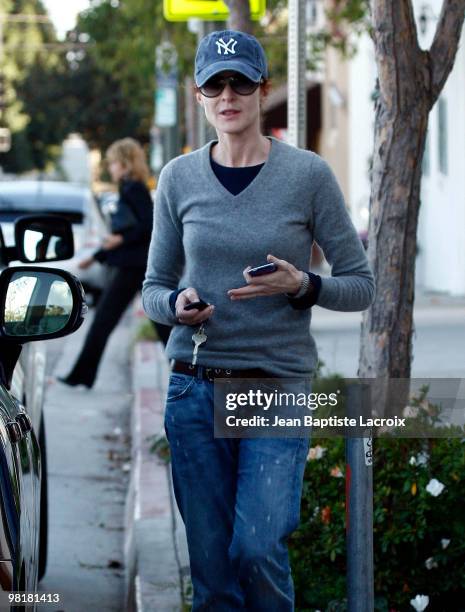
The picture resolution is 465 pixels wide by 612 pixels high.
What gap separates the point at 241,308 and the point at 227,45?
0.68 metres

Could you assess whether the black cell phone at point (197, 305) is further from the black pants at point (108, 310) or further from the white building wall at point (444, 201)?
the white building wall at point (444, 201)

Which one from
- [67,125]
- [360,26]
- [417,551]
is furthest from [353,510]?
[67,125]

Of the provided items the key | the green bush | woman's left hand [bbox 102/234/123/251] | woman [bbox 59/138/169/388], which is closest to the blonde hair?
woman [bbox 59/138/169/388]

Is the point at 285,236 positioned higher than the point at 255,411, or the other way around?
the point at 285,236

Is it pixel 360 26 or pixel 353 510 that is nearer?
pixel 353 510

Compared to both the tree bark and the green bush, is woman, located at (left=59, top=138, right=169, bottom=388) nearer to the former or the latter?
the tree bark

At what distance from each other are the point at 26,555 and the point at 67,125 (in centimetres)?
5907

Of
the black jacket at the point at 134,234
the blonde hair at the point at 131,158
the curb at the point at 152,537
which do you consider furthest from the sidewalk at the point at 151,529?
the blonde hair at the point at 131,158

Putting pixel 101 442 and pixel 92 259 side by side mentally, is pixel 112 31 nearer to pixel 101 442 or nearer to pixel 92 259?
pixel 92 259

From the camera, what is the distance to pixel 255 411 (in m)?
3.63

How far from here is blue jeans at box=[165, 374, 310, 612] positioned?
141 inches

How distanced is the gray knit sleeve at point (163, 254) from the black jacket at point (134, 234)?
6.60 m

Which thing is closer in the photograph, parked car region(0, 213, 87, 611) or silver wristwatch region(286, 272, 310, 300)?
parked car region(0, 213, 87, 611)

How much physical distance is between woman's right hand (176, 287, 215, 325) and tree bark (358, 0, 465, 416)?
1.66 m
